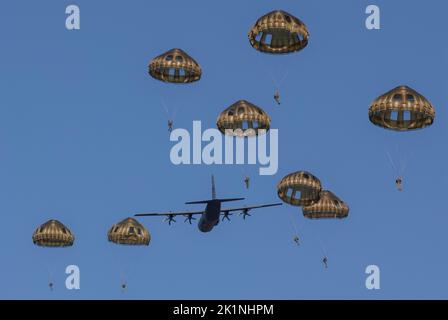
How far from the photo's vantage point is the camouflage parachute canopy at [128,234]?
12131 cm

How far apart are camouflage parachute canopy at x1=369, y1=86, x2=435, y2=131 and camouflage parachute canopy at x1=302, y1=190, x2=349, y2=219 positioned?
692 inches

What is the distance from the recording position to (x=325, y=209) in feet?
373

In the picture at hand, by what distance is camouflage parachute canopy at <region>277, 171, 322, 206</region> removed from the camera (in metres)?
106

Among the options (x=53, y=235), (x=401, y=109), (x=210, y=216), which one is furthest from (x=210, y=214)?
(x=401, y=109)

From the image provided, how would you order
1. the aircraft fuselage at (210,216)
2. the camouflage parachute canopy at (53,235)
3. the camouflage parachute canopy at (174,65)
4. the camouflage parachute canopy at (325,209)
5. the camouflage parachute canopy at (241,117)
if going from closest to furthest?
the camouflage parachute canopy at (241,117) < the camouflage parachute canopy at (174,65) < the camouflage parachute canopy at (325,209) < the camouflage parachute canopy at (53,235) < the aircraft fuselage at (210,216)

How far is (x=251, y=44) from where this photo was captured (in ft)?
344

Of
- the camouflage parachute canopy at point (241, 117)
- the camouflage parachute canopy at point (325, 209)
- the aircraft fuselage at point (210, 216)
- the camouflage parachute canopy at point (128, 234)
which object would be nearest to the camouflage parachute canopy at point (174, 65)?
the camouflage parachute canopy at point (241, 117)

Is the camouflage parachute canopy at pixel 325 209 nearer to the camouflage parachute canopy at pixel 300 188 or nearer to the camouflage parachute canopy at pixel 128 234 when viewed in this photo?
the camouflage parachute canopy at pixel 300 188

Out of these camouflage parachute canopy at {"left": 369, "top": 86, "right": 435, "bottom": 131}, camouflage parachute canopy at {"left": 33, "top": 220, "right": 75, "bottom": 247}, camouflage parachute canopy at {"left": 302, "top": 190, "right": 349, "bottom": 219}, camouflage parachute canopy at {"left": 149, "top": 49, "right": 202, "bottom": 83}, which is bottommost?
camouflage parachute canopy at {"left": 33, "top": 220, "right": 75, "bottom": 247}

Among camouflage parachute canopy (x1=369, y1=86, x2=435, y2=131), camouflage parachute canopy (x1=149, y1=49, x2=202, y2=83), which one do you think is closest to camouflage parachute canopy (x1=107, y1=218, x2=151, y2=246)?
camouflage parachute canopy (x1=149, y1=49, x2=202, y2=83)

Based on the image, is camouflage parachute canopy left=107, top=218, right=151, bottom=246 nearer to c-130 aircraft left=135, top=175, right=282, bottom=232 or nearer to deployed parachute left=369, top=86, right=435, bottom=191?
c-130 aircraft left=135, top=175, right=282, bottom=232

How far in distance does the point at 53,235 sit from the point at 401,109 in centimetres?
4524

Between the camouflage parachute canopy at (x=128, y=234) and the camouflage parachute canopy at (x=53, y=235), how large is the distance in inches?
182
